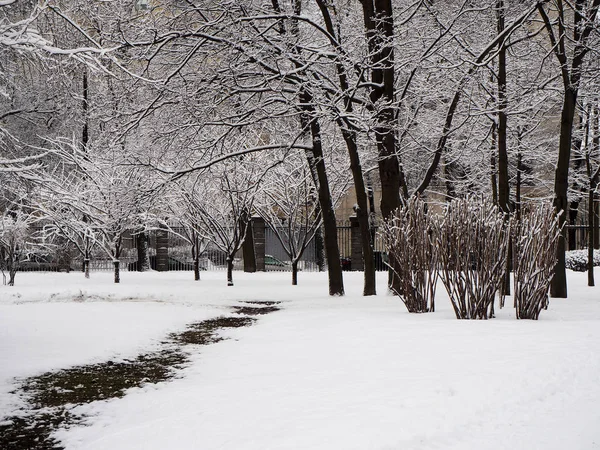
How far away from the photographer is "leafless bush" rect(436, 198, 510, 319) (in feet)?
27.5

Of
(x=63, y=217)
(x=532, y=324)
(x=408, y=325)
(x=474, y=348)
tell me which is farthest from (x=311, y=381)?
(x=63, y=217)

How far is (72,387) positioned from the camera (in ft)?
18.8

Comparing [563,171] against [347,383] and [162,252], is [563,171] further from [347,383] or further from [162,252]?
[162,252]

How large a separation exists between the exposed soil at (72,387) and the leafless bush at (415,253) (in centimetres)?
292

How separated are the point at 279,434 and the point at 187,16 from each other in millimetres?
10603

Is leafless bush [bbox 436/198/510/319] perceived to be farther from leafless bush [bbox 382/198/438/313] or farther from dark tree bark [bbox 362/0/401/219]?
dark tree bark [bbox 362/0/401/219]

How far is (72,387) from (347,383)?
260cm

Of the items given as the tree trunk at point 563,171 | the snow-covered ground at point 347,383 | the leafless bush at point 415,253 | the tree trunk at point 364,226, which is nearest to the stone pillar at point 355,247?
the tree trunk at point 364,226

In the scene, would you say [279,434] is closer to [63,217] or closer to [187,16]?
[187,16]

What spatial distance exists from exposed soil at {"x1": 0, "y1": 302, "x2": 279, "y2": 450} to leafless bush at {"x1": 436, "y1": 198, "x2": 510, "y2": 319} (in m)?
3.38

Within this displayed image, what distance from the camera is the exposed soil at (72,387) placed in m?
4.32

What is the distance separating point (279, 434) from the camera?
3.85 m

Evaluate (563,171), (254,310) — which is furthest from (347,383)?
(563,171)

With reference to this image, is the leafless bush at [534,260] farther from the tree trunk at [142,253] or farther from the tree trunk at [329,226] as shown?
the tree trunk at [142,253]
